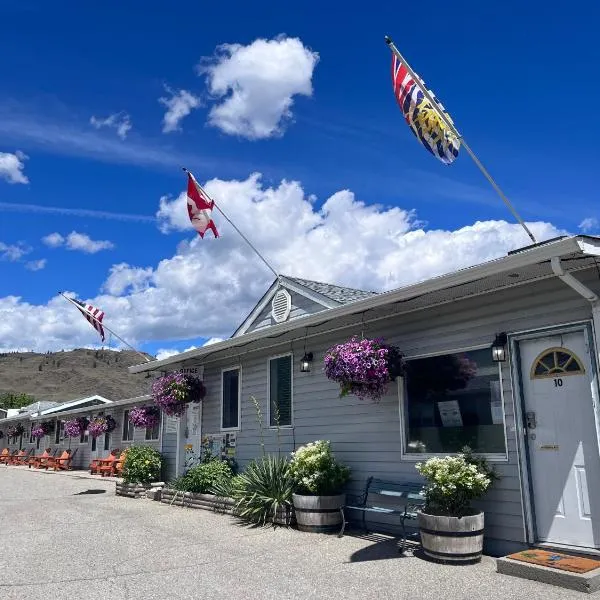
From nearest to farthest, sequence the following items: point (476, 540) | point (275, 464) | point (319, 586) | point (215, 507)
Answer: point (319, 586), point (476, 540), point (275, 464), point (215, 507)

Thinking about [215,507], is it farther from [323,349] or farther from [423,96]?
[423,96]

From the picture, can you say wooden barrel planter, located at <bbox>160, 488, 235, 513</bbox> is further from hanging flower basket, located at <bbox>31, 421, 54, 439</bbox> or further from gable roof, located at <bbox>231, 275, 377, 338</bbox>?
hanging flower basket, located at <bbox>31, 421, 54, 439</bbox>

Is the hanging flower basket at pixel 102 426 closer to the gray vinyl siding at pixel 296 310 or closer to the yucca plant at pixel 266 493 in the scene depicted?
the gray vinyl siding at pixel 296 310

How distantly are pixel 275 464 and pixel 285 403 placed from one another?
56.9 inches

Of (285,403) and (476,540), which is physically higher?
(285,403)

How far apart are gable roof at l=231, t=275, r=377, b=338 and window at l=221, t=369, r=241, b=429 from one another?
1.41 metres

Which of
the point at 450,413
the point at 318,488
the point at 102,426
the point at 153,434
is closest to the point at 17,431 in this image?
the point at 102,426

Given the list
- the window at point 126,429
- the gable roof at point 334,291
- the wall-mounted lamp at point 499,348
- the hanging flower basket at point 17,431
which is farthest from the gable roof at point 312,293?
the hanging flower basket at point 17,431

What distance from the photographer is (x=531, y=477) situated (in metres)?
6.23

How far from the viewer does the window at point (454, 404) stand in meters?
6.71

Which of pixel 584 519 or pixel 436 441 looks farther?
pixel 436 441

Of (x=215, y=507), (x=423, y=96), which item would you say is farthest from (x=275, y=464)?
(x=423, y=96)

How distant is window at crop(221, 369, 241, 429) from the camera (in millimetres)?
11498

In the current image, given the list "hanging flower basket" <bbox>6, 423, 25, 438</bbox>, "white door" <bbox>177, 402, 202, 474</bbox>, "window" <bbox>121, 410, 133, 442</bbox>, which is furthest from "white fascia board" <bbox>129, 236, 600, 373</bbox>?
"hanging flower basket" <bbox>6, 423, 25, 438</bbox>
